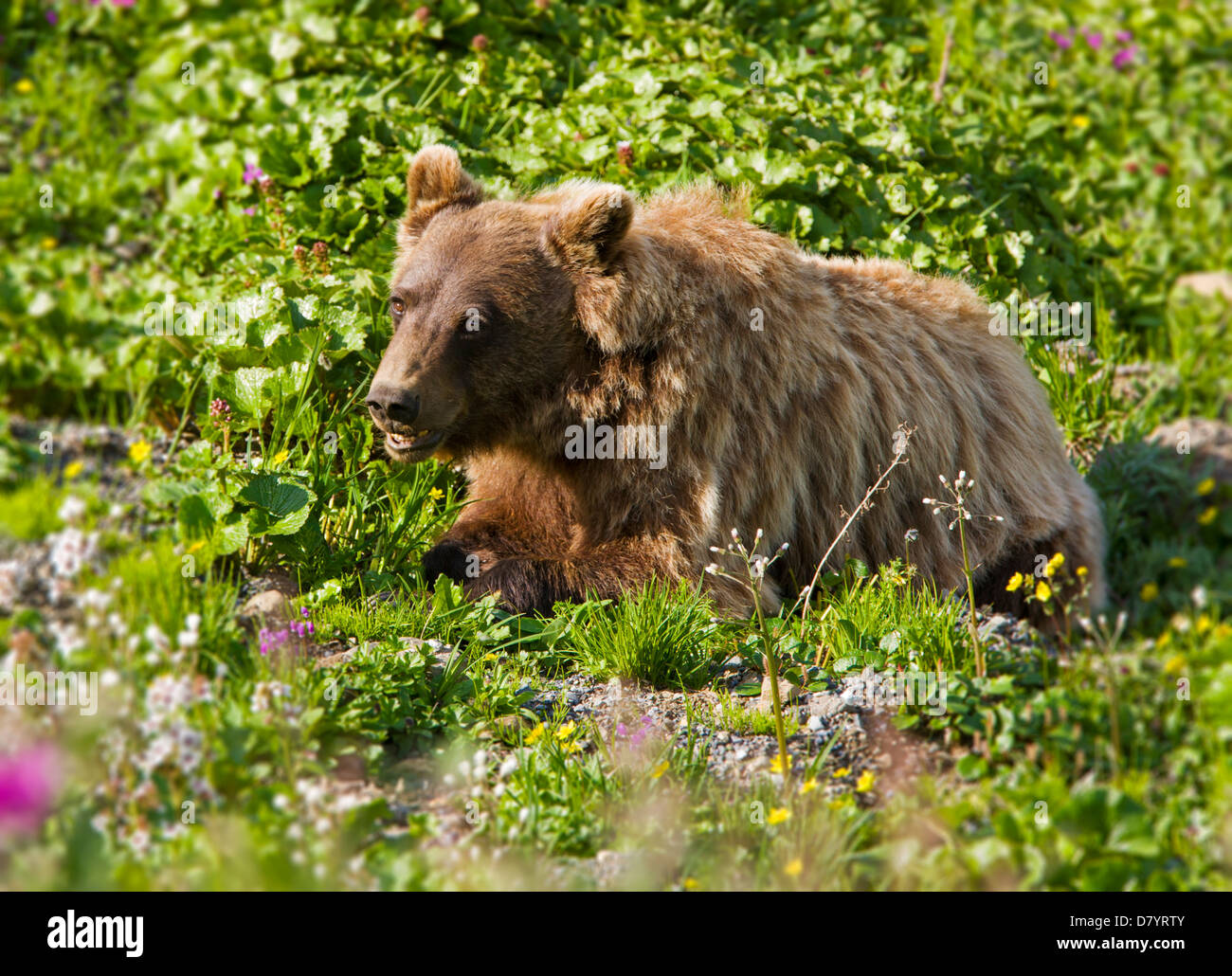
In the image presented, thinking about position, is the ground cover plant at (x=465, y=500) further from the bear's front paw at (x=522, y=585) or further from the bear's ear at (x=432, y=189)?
the bear's ear at (x=432, y=189)

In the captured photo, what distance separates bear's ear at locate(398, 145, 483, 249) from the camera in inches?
195

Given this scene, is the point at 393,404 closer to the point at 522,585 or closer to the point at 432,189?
the point at 522,585

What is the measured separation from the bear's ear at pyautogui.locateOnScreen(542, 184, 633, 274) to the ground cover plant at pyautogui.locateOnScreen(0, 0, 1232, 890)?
41.2 inches

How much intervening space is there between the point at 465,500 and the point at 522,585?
83 centimetres

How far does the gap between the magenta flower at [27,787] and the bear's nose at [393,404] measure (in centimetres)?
182

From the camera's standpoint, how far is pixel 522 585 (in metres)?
4.54

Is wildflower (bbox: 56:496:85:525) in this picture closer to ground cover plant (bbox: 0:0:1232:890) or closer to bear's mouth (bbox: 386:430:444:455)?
ground cover plant (bbox: 0:0:1232:890)

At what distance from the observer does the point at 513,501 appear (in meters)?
4.98

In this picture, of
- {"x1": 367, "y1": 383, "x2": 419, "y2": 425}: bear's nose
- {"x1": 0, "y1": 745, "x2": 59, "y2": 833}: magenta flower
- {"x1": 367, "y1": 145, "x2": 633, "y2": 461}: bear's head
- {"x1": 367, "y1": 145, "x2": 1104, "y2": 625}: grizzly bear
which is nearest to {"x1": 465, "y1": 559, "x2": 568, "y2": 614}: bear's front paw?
{"x1": 367, "y1": 145, "x2": 1104, "y2": 625}: grizzly bear

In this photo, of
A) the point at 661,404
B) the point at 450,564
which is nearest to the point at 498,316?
the point at 661,404

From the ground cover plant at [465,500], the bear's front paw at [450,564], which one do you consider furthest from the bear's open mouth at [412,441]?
the bear's front paw at [450,564]

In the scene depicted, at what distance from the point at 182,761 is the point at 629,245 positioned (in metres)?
2.63

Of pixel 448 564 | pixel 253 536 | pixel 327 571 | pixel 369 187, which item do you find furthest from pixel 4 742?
pixel 369 187
